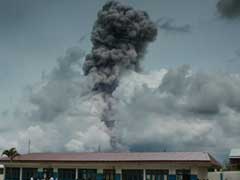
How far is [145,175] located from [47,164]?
10.9 m

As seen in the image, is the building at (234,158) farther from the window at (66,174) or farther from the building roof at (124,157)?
the window at (66,174)

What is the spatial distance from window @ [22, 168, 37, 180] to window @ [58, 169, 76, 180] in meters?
3.15

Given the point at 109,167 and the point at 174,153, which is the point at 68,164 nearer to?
the point at 109,167

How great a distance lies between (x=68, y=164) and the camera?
150 feet

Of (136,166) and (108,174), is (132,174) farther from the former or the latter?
(108,174)

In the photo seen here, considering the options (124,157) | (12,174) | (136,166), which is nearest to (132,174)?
(136,166)

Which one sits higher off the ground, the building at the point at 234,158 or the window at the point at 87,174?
the building at the point at 234,158

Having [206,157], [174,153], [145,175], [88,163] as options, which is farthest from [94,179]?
[206,157]

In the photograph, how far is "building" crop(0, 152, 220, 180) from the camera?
41.1m

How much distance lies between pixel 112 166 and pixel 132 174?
2.21 meters

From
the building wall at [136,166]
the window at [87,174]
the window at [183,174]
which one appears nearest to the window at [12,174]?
the building wall at [136,166]

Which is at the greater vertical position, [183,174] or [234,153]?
[234,153]

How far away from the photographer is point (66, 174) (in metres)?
46.2

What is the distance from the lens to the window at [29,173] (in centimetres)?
4788
